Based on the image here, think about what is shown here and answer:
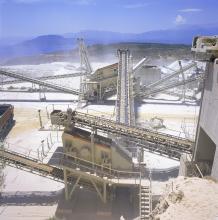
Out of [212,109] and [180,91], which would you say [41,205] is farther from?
[180,91]

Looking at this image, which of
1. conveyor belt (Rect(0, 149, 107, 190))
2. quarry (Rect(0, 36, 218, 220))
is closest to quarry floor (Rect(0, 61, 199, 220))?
quarry (Rect(0, 36, 218, 220))

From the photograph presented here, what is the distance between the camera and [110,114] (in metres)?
32.8

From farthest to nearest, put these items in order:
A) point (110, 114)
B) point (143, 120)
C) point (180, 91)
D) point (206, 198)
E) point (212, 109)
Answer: point (180, 91) < point (110, 114) < point (143, 120) < point (212, 109) < point (206, 198)

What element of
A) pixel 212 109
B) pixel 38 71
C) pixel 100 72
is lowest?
pixel 38 71

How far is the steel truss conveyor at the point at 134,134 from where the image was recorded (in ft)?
56.8

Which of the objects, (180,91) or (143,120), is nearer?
(143,120)

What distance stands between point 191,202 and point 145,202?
21.6 feet

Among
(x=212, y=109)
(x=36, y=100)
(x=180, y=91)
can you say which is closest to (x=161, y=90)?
(x=180, y=91)

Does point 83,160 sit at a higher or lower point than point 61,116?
lower

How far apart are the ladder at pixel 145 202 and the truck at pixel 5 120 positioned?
1503cm

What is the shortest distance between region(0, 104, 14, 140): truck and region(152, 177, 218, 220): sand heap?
19.9 m

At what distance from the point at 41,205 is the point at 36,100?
897 inches

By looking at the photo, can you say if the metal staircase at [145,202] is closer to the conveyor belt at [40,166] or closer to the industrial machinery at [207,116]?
the industrial machinery at [207,116]

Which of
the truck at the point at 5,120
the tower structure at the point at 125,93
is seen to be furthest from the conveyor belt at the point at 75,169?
the truck at the point at 5,120
